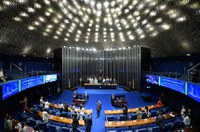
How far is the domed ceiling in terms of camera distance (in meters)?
9.28

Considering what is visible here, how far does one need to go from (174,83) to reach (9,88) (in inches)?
505

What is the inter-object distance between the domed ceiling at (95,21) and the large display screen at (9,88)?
13.4ft

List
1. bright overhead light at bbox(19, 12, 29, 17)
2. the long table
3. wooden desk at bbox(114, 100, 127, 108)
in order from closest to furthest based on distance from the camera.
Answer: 1. bright overhead light at bbox(19, 12, 29, 17)
2. wooden desk at bbox(114, 100, 127, 108)
3. the long table

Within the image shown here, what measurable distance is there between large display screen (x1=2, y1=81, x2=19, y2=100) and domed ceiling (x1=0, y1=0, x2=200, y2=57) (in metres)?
4.09

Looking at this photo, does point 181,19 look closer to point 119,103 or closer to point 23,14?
point 119,103

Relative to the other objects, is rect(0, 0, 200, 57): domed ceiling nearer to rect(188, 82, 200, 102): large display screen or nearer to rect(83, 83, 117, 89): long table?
rect(188, 82, 200, 102): large display screen

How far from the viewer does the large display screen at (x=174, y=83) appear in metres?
10.4

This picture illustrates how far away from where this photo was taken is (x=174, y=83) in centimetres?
1176

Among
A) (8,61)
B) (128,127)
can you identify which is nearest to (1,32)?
(8,61)

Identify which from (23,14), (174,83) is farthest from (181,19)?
(23,14)

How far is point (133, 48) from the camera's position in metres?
22.4

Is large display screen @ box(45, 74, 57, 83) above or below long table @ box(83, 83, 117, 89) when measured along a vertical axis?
above

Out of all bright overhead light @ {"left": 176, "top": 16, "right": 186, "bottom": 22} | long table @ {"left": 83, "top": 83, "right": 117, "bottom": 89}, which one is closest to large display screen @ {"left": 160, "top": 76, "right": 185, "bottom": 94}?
bright overhead light @ {"left": 176, "top": 16, "right": 186, "bottom": 22}

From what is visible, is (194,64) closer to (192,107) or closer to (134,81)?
(192,107)
